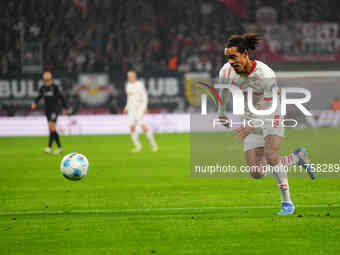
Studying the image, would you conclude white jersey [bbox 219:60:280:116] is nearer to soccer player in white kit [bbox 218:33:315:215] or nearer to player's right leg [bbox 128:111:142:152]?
soccer player in white kit [bbox 218:33:315:215]

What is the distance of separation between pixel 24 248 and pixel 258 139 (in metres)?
3.13

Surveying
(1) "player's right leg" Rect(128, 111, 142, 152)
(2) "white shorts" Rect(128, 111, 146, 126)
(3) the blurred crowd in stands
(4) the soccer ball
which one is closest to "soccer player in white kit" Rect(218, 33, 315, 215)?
(4) the soccer ball

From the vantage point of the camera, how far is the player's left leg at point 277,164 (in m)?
7.61

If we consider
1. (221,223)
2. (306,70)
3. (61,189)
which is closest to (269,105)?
(221,223)

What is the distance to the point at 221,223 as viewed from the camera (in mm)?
7293

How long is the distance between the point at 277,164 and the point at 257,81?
993 mm

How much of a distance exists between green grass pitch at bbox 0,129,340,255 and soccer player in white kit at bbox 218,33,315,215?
0.53 meters

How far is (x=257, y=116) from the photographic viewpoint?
7.79 meters

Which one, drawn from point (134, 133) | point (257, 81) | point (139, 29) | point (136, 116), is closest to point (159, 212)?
point (257, 81)

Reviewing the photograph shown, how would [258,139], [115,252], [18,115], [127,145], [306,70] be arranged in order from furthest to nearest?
[306,70]
[18,115]
[127,145]
[258,139]
[115,252]

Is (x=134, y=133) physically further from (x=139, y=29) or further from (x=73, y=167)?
(x=139, y=29)

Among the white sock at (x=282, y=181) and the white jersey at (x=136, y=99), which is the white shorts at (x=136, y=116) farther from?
the white sock at (x=282, y=181)

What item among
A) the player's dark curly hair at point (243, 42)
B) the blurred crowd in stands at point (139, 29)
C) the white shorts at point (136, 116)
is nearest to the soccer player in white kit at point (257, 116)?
the player's dark curly hair at point (243, 42)

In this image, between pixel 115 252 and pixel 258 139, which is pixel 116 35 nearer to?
pixel 258 139
